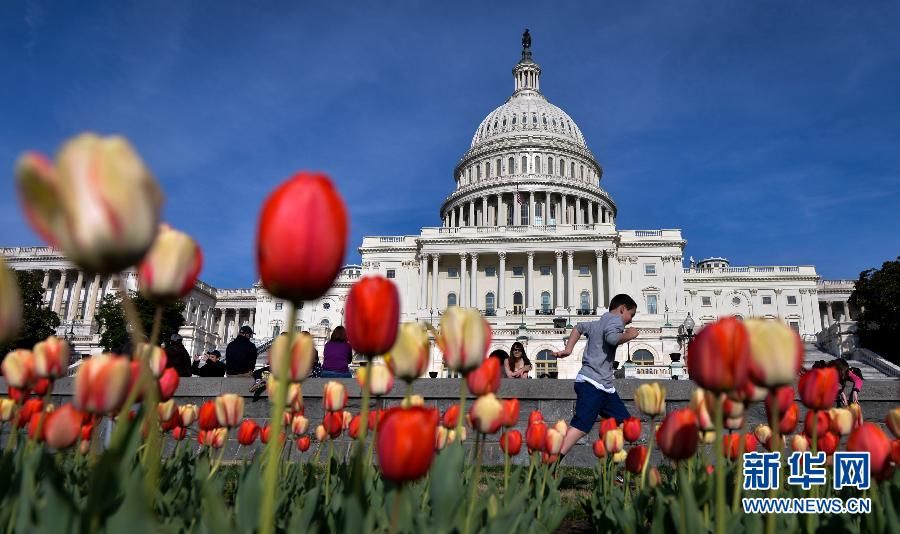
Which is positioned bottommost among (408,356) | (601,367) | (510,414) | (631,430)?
(631,430)

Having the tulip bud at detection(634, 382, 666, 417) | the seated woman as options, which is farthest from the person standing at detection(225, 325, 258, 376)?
the tulip bud at detection(634, 382, 666, 417)

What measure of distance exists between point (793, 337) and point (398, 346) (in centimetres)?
110

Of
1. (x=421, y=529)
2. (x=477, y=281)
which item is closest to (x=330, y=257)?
(x=421, y=529)

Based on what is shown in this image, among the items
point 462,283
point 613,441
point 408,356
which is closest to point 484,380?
point 408,356

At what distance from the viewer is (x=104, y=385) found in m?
1.62

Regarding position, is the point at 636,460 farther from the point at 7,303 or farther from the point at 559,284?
the point at 559,284

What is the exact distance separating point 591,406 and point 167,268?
18.9ft

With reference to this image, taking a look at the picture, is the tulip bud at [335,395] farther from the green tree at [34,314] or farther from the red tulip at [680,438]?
the green tree at [34,314]

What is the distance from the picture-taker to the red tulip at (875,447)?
2.33 metres

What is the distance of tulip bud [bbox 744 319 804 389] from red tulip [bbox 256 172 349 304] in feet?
3.61

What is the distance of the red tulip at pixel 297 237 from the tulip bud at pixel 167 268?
1.39ft

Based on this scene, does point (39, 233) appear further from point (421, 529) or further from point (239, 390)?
point (239, 390)

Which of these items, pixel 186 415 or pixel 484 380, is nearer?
pixel 484 380

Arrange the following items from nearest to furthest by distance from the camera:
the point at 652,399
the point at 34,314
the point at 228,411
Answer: the point at 228,411, the point at 652,399, the point at 34,314
